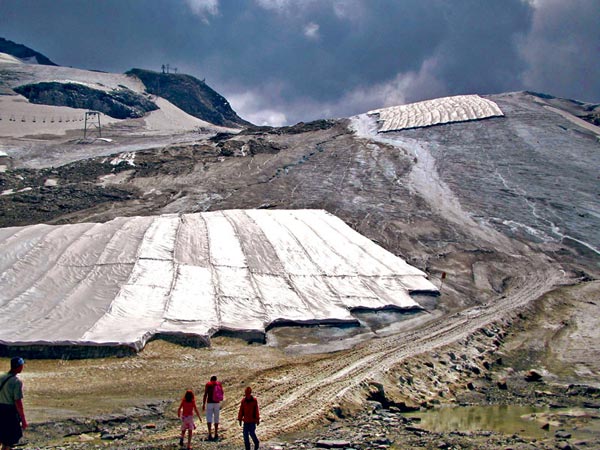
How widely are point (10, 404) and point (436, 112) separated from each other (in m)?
66.6

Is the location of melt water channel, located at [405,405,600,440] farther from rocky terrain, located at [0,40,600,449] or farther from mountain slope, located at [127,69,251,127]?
mountain slope, located at [127,69,251,127]

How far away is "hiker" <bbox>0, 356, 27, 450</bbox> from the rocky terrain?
3.36 meters

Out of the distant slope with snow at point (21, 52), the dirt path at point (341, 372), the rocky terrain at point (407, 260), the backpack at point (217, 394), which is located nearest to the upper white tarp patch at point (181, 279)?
the rocky terrain at point (407, 260)

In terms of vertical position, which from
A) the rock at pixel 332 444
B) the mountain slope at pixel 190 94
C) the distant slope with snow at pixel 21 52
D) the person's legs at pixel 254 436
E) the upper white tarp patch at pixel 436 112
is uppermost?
the distant slope with snow at pixel 21 52

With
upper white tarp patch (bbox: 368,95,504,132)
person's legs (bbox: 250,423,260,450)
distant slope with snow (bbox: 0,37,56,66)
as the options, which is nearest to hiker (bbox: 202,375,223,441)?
person's legs (bbox: 250,423,260,450)

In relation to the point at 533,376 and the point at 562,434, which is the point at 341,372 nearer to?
the point at 533,376

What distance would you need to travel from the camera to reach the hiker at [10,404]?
26.4 feet

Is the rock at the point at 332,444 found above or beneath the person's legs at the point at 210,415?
beneath

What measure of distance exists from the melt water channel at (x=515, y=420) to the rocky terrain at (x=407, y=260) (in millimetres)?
84

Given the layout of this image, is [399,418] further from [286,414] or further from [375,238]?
[375,238]

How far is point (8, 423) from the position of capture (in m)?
8.12

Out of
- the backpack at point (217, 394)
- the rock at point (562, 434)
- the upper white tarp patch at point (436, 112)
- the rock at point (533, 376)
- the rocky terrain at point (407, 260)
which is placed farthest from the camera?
the upper white tarp patch at point (436, 112)

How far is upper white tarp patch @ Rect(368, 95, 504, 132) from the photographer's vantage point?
65500mm

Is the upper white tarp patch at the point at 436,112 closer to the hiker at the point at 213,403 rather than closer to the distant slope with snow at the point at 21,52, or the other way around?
the hiker at the point at 213,403
